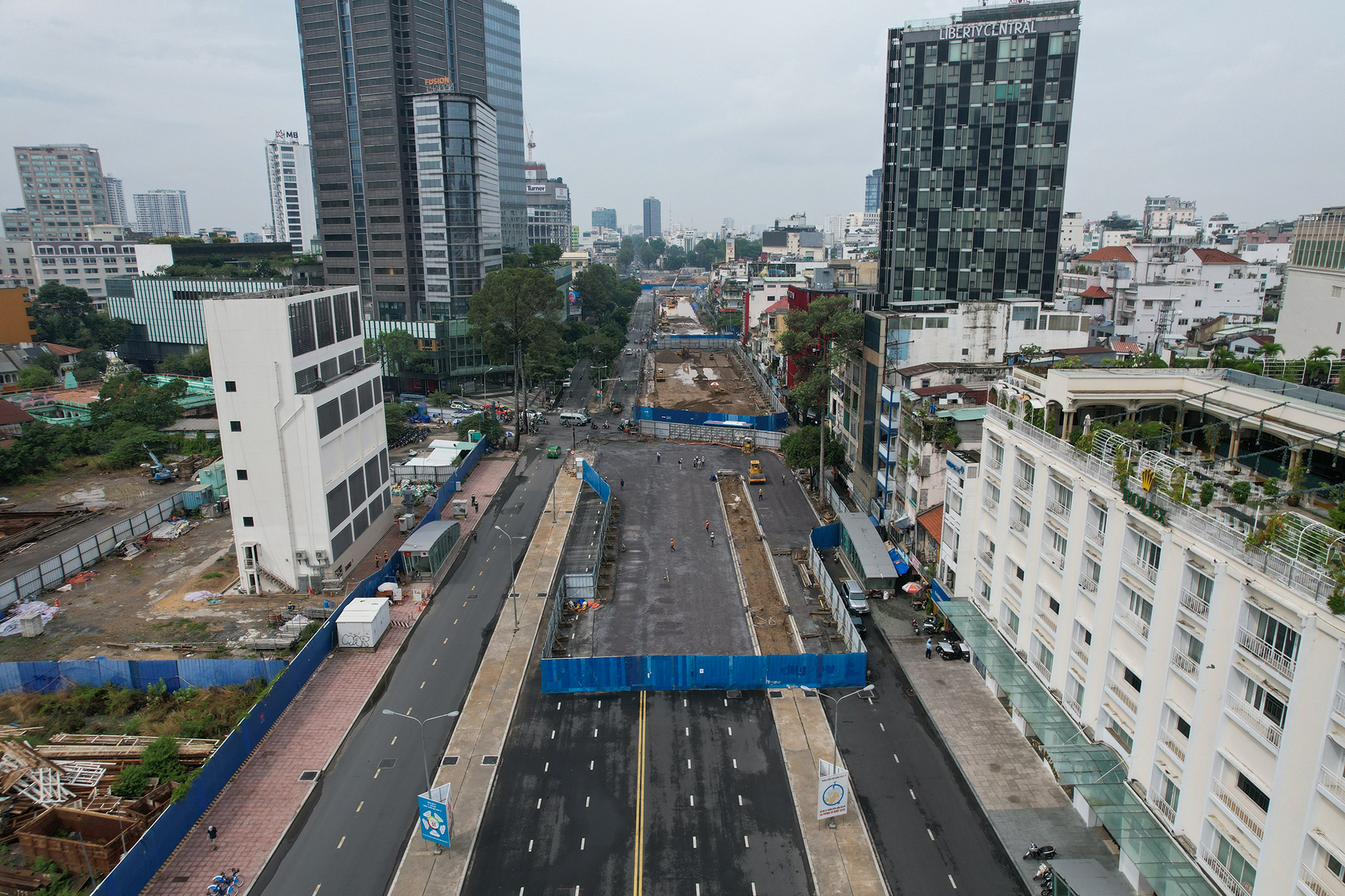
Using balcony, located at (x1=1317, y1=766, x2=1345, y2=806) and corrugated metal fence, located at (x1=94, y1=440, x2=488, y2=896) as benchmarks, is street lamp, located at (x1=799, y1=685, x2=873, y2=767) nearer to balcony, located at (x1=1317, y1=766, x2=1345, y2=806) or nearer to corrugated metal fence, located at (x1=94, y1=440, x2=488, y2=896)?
balcony, located at (x1=1317, y1=766, x2=1345, y2=806)

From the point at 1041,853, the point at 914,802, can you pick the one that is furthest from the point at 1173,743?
the point at 914,802

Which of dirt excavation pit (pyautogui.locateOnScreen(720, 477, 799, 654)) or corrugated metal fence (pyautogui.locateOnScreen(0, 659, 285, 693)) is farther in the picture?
dirt excavation pit (pyautogui.locateOnScreen(720, 477, 799, 654))

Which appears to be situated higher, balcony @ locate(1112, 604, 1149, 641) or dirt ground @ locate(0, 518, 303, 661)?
balcony @ locate(1112, 604, 1149, 641)

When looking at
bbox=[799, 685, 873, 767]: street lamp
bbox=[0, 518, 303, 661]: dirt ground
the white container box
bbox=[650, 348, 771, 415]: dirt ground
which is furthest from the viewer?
bbox=[650, 348, 771, 415]: dirt ground

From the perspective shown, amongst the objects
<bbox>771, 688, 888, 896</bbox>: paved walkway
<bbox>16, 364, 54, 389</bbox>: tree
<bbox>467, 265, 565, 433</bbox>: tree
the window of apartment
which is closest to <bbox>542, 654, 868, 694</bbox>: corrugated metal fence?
<bbox>771, 688, 888, 896</bbox>: paved walkway

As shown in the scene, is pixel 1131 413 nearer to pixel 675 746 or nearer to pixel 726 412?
pixel 675 746

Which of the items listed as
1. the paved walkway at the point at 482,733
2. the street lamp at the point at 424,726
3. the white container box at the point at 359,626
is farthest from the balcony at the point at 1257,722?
the white container box at the point at 359,626

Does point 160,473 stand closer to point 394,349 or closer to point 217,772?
point 394,349

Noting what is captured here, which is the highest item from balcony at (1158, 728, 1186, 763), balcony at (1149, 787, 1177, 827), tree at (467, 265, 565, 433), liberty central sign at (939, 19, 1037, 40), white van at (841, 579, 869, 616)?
liberty central sign at (939, 19, 1037, 40)
